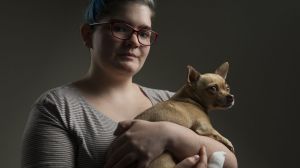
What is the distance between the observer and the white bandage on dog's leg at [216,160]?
1.06 meters

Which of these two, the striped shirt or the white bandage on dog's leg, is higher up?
the striped shirt

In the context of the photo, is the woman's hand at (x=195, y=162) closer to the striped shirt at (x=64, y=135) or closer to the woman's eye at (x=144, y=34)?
the striped shirt at (x=64, y=135)

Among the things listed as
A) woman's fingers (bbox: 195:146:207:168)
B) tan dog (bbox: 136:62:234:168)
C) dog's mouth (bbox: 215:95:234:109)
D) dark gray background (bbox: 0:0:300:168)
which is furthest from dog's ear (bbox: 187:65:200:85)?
dark gray background (bbox: 0:0:300:168)

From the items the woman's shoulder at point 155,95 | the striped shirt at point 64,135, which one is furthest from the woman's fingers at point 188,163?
the woman's shoulder at point 155,95

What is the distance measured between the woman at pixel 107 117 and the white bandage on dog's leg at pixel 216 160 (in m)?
0.01

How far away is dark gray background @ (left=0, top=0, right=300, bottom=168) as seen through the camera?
1.77 meters

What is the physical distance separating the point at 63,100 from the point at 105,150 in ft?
0.60

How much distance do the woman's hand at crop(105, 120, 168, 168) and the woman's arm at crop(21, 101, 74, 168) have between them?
4.7 inches

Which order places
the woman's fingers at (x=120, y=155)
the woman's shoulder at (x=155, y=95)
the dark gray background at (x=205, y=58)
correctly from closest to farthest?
1. the woman's fingers at (x=120, y=155)
2. the woman's shoulder at (x=155, y=95)
3. the dark gray background at (x=205, y=58)

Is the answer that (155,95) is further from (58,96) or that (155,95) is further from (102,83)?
(58,96)

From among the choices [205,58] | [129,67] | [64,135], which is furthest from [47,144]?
[205,58]

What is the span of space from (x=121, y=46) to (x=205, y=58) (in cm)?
83

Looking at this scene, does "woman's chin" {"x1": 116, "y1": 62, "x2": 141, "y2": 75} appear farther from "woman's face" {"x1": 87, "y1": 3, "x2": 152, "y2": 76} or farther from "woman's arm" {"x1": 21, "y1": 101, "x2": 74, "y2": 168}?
"woman's arm" {"x1": 21, "y1": 101, "x2": 74, "y2": 168}

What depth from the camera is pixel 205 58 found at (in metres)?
1.90
